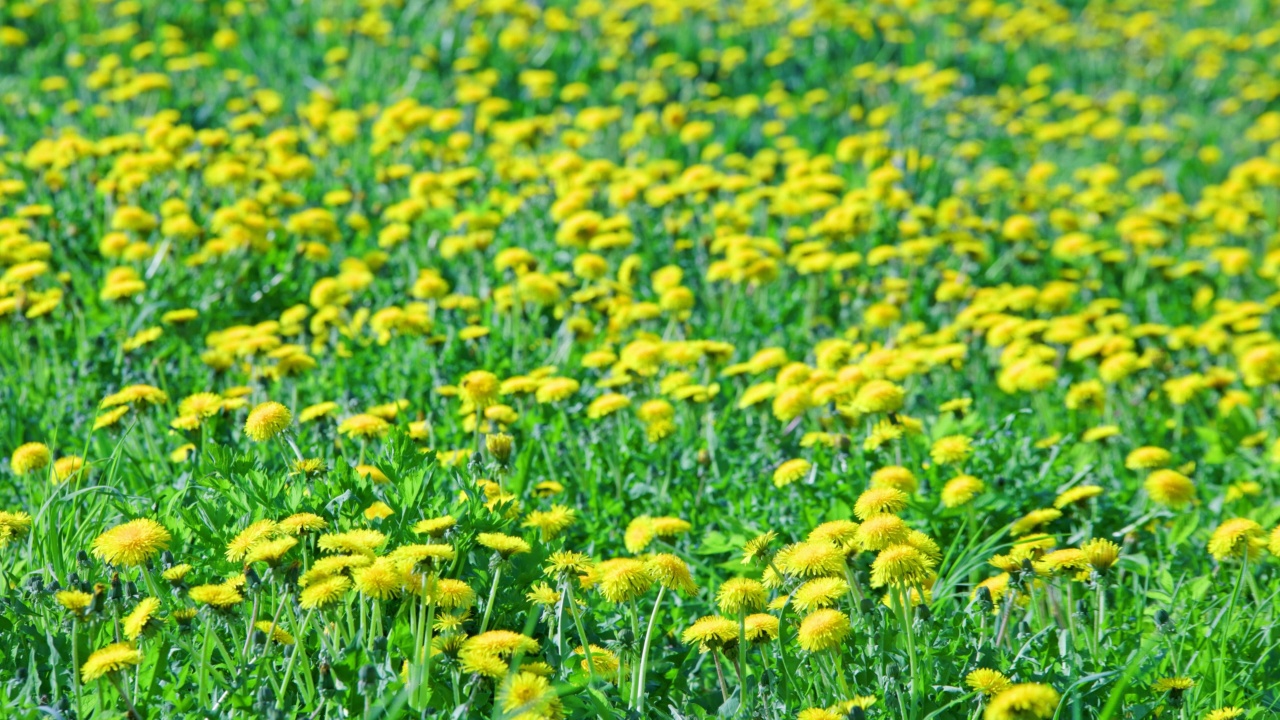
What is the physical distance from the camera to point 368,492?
284 centimetres

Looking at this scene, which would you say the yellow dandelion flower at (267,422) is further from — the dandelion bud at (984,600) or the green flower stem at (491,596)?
the dandelion bud at (984,600)

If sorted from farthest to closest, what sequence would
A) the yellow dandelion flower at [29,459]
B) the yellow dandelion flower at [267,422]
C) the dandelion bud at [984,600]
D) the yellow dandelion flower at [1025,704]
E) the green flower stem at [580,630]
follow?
1. the yellow dandelion flower at [29,459]
2. the yellow dandelion flower at [267,422]
3. the dandelion bud at [984,600]
4. the green flower stem at [580,630]
5. the yellow dandelion flower at [1025,704]

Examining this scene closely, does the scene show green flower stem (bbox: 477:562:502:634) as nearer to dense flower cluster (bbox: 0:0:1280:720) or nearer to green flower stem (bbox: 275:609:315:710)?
dense flower cluster (bbox: 0:0:1280:720)

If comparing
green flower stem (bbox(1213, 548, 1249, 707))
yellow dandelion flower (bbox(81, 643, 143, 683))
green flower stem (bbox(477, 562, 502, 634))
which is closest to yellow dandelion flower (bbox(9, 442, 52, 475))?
yellow dandelion flower (bbox(81, 643, 143, 683))

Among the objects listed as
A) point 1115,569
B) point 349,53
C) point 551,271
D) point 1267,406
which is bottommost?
point 1267,406

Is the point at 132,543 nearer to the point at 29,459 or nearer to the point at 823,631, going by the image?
the point at 29,459

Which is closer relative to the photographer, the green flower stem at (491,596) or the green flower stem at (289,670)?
the green flower stem at (289,670)

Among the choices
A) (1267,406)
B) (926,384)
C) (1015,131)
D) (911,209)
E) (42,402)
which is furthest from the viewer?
(1015,131)

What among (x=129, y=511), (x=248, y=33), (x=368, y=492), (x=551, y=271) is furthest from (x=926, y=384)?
(x=248, y=33)

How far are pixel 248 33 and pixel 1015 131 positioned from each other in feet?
17.4

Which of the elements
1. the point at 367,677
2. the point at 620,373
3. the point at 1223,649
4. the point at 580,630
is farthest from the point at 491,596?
the point at 620,373

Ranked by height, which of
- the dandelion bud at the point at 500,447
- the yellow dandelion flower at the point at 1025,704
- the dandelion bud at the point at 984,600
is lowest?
the dandelion bud at the point at 984,600

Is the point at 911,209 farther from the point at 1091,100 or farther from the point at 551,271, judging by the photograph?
the point at 1091,100

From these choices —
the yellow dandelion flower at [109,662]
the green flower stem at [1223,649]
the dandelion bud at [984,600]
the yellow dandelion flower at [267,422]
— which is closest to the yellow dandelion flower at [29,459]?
the yellow dandelion flower at [267,422]
